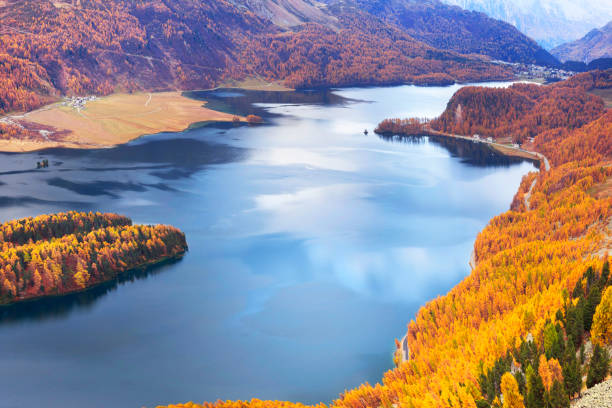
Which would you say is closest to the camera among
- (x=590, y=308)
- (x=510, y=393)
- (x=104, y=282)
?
(x=510, y=393)

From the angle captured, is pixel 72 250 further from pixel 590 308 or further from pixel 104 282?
pixel 590 308

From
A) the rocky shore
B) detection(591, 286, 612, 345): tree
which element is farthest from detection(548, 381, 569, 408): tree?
detection(591, 286, 612, 345): tree

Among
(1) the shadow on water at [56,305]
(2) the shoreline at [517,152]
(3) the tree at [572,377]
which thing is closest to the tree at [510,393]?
(3) the tree at [572,377]

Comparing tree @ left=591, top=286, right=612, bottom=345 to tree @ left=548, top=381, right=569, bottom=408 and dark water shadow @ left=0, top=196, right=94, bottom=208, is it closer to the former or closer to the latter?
tree @ left=548, top=381, right=569, bottom=408

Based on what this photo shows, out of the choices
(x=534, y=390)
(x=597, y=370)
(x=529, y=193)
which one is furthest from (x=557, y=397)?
(x=529, y=193)

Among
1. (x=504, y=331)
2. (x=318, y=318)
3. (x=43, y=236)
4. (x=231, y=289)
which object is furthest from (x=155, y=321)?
(x=504, y=331)

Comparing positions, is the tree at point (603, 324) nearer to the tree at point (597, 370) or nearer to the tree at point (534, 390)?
the tree at point (597, 370)
